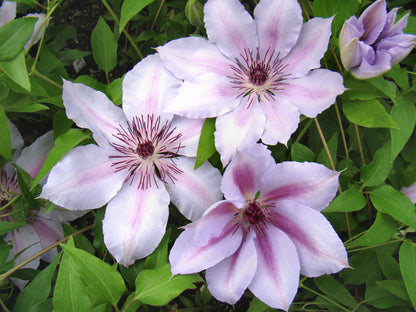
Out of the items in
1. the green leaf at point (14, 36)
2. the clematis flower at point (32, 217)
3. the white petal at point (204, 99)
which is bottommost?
the clematis flower at point (32, 217)

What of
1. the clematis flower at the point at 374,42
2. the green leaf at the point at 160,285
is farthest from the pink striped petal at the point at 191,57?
the green leaf at the point at 160,285

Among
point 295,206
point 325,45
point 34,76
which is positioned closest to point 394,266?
point 295,206

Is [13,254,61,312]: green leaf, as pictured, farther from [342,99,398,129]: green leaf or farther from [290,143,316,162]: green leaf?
[342,99,398,129]: green leaf

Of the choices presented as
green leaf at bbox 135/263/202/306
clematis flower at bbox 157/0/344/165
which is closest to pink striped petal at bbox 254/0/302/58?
clematis flower at bbox 157/0/344/165

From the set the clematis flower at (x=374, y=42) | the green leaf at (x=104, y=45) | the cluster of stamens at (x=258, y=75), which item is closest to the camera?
the clematis flower at (x=374, y=42)

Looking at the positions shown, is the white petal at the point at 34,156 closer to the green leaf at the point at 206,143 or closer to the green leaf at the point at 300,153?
the green leaf at the point at 206,143

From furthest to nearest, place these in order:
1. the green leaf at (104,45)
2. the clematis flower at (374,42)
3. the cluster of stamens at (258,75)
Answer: the green leaf at (104,45), the cluster of stamens at (258,75), the clematis flower at (374,42)

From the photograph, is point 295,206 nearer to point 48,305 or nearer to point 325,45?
point 325,45
